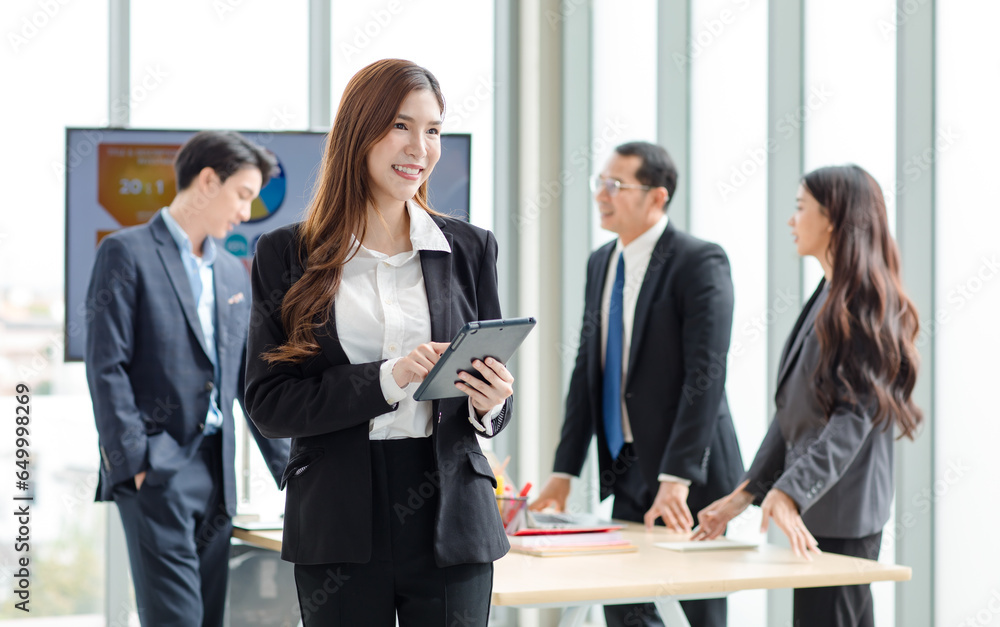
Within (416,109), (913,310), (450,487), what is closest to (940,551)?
(913,310)

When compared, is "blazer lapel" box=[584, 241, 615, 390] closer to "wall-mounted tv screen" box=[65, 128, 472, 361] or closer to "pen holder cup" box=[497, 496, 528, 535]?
"pen holder cup" box=[497, 496, 528, 535]

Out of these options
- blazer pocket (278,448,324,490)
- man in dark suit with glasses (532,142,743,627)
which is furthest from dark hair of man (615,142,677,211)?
blazer pocket (278,448,324,490)

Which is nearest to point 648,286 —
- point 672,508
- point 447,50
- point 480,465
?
point 672,508

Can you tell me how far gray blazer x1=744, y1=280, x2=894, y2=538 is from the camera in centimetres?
248

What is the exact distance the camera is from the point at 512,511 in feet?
8.56

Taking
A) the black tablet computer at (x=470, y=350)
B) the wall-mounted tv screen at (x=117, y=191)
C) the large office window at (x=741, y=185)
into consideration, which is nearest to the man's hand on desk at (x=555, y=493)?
the large office window at (x=741, y=185)

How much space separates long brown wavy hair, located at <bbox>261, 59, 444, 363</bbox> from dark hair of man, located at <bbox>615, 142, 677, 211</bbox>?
5.99ft

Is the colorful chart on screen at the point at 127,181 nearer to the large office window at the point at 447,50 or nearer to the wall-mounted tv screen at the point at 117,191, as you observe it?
the wall-mounted tv screen at the point at 117,191

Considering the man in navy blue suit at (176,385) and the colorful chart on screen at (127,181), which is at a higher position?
the colorful chart on screen at (127,181)

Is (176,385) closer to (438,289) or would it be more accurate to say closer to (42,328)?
(438,289)

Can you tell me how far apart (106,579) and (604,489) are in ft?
9.56

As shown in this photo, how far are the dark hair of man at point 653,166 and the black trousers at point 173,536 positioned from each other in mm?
A: 1786

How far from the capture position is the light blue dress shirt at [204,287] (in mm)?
3164

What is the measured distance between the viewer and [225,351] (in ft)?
10.5
